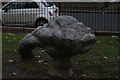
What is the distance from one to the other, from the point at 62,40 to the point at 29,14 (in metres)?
9.74

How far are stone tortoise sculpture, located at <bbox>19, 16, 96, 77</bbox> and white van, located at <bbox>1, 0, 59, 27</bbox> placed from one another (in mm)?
8548

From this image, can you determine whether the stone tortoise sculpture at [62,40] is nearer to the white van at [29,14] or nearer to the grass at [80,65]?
the grass at [80,65]

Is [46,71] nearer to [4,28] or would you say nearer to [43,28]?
[43,28]

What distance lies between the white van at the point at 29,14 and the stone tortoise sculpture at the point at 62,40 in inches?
337

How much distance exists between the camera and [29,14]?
50.5 feet

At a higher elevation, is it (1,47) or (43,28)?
(43,28)

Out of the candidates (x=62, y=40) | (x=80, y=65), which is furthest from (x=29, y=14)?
(x=62, y=40)

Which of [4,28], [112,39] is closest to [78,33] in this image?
[112,39]

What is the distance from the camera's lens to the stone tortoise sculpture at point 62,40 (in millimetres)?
5902

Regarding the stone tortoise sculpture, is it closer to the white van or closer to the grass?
the grass

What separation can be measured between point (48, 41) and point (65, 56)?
486 mm

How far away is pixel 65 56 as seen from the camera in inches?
250

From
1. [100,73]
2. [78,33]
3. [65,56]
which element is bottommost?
[100,73]

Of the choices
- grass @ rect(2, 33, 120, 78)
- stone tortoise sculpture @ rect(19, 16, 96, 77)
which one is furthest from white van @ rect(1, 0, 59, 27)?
stone tortoise sculpture @ rect(19, 16, 96, 77)
